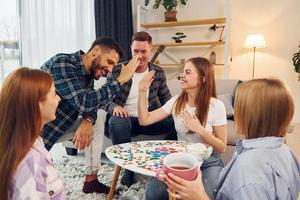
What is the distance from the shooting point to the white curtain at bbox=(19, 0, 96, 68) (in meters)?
2.76

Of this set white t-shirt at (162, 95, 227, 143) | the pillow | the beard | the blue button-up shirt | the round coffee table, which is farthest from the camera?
the pillow

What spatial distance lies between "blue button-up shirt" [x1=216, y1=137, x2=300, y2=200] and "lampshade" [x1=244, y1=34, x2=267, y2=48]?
11.4 feet

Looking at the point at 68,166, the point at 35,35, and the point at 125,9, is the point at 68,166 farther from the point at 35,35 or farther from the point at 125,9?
the point at 125,9

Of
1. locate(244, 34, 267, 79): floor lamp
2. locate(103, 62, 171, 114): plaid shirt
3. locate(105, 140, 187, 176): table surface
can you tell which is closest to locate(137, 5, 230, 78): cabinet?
locate(244, 34, 267, 79): floor lamp

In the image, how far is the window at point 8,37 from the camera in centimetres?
263

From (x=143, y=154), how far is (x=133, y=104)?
0.96 metres

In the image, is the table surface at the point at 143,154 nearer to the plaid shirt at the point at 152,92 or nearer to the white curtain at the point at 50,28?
the plaid shirt at the point at 152,92

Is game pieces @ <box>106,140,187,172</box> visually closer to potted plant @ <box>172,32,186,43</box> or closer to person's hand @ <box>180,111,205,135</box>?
person's hand @ <box>180,111,205,135</box>

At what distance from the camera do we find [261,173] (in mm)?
731

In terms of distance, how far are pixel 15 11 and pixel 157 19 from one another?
2.30 metres

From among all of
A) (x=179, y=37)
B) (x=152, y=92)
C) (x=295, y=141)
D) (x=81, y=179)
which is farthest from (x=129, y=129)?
(x=179, y=37)

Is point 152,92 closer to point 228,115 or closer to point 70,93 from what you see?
point 228,115

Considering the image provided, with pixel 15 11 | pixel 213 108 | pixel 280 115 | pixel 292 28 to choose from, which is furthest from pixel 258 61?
pixel 280 115

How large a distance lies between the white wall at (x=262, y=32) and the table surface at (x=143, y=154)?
294cm
